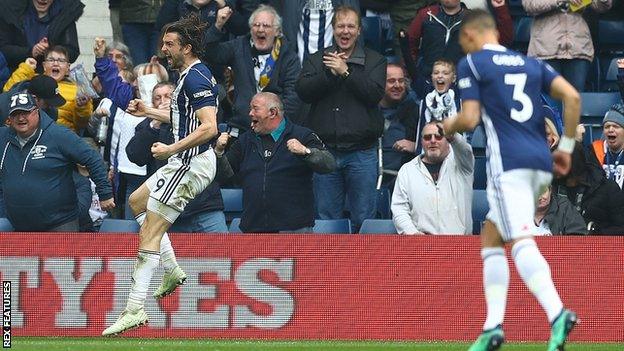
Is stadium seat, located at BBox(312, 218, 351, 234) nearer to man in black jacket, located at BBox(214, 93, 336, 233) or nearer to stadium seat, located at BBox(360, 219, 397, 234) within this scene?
stadium seat, located at BBox(360, 219, 397, 234)

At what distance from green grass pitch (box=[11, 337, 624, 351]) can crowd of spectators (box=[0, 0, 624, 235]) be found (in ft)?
4.72

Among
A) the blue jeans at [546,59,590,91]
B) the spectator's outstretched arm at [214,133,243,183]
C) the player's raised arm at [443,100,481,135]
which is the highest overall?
the blue jeans at [546,59,590,91]

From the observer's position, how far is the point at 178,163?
10.9 meters

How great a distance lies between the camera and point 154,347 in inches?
405

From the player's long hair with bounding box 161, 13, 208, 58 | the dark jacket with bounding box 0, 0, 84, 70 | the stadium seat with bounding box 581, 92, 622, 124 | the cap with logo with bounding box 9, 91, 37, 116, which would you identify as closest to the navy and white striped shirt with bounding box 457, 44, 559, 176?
the player's long hair with bounding box 161, 13, 208, 58

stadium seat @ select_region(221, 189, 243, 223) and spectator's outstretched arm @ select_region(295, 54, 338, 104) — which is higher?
spectator's outstretched arm @ select_region(295, 54, 338, 104)

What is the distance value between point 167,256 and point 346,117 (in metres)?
3.15

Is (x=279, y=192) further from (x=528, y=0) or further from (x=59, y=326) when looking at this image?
(x=528, y=0)

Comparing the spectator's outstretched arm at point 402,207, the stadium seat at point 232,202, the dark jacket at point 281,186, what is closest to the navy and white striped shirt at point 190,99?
the dark jacket at point 281,186

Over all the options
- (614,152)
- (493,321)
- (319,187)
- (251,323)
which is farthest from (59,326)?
(614,152)

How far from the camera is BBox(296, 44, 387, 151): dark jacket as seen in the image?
13.4 metres

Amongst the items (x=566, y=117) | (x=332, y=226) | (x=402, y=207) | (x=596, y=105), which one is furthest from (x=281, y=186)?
(x=596, y=105)

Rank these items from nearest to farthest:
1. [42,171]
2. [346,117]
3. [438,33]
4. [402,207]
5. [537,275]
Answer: [537,275] → [42,171] → [402,207] → [346,117] → [438,33]

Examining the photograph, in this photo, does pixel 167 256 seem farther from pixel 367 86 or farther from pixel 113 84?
pixel 113 84
